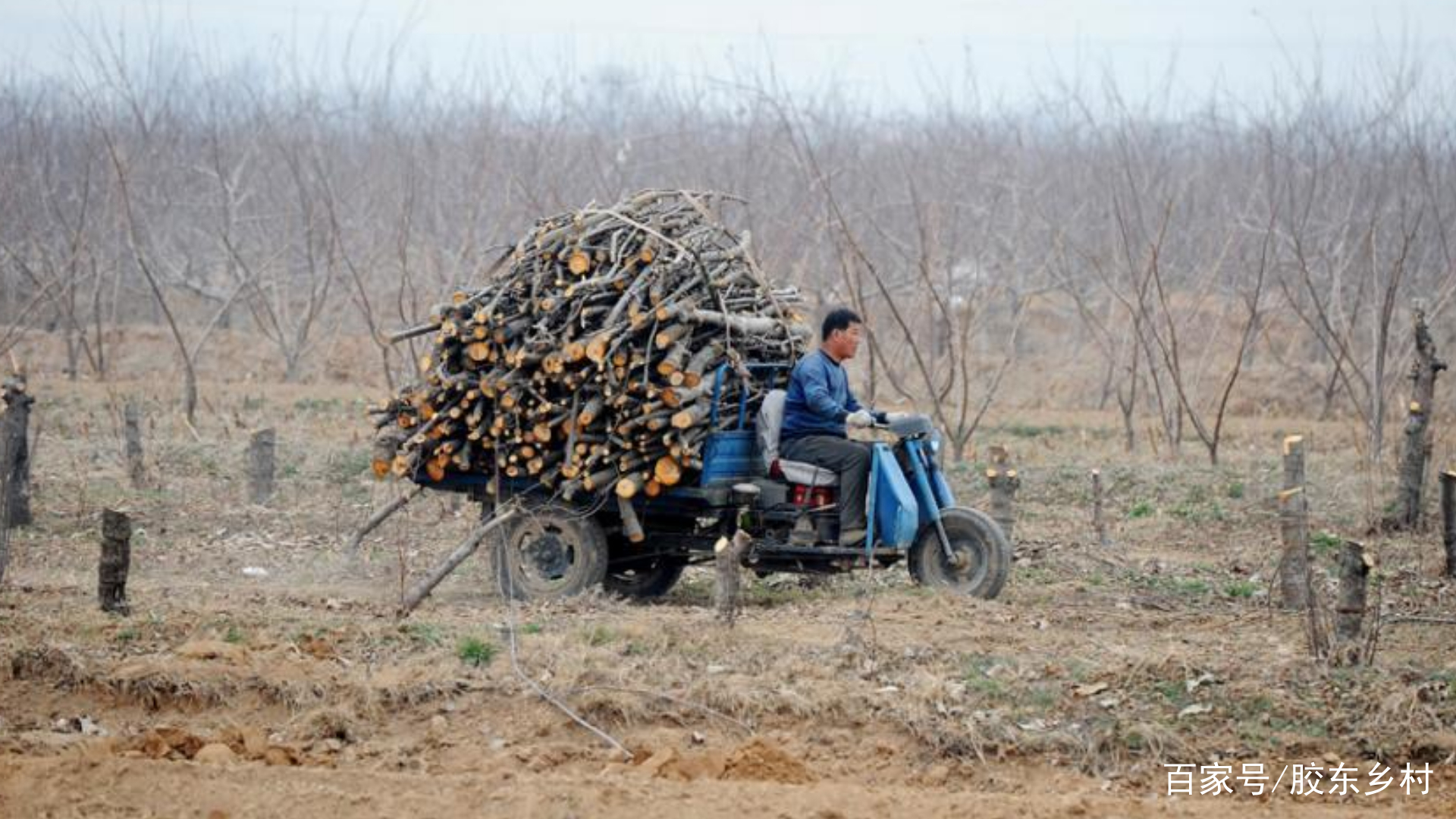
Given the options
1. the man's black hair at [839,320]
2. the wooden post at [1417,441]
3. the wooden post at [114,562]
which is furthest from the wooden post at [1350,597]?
the wooden post at [114,562]

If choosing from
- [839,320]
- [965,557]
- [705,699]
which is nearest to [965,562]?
[965,557]

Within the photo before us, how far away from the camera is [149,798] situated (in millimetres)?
6520

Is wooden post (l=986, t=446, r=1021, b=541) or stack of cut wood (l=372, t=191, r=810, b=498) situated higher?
stack of cut wood (l=372, t=191, r=810, b=498)

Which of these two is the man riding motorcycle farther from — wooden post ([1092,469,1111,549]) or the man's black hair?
wooden post ([1092,469,1111,549])

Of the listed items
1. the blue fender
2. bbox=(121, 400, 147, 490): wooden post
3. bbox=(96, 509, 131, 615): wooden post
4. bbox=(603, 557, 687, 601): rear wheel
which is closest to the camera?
Answer: bbox=(96, 509, 131, 615): wooden post

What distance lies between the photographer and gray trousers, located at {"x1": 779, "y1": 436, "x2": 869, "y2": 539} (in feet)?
32.1

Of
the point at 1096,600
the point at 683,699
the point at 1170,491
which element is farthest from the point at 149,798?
the point at 1170,491

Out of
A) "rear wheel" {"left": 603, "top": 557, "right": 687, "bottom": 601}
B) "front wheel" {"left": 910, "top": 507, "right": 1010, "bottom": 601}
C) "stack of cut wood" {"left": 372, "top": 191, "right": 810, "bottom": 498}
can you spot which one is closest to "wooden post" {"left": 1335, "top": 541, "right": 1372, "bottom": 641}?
"front wheel" {"left": 910, "top": 507, "right": 1010, "bottom": 601}

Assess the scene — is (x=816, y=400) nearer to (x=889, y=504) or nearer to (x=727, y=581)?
(x=889, y=504)

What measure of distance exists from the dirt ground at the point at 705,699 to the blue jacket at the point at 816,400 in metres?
0.98

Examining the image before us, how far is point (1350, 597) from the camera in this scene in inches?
314

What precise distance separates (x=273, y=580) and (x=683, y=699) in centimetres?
435

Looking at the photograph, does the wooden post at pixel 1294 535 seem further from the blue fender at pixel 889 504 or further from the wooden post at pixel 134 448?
the wooden post at pixel 134 448

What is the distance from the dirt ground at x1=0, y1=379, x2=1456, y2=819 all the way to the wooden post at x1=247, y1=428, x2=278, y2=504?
9.50 feet
